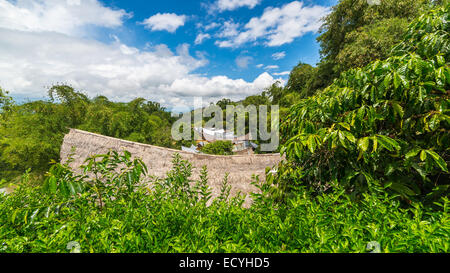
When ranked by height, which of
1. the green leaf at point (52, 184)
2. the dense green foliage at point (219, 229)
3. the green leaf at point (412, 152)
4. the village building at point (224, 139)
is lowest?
the village building at point (224, 139)

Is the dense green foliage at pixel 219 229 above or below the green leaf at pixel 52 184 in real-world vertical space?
below

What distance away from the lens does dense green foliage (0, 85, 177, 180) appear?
1294cm

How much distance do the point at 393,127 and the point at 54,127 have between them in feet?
64.4

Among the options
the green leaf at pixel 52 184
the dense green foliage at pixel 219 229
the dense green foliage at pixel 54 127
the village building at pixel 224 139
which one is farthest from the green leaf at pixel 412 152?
the village building at pixel 224 139

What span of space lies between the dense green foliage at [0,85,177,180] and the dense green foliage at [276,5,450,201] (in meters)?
14.8

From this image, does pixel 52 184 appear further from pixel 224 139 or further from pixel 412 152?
pixel 224 139

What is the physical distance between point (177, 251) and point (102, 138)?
5.66m

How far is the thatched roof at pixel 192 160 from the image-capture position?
4.68 metres

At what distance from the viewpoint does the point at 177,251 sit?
769 mm

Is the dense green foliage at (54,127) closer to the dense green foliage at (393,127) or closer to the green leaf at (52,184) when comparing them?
the green leaf at (52,184)

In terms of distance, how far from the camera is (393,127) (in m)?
1.57

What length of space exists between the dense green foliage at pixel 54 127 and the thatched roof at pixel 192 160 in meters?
9.17
